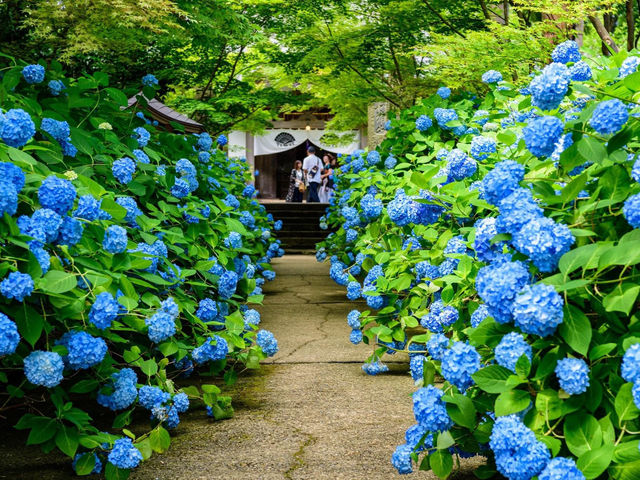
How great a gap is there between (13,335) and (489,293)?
4.00 ft

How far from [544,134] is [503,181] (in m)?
0.18

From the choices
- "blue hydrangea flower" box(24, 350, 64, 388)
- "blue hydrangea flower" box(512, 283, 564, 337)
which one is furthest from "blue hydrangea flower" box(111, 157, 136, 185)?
Result: "blue hydrangea flower" box(512, 283, 564, 337)

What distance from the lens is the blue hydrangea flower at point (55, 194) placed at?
6.48 ft

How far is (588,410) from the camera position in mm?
1464

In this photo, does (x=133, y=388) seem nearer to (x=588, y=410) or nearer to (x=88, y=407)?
(x=88, y=407)

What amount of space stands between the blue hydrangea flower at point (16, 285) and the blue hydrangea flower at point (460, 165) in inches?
65.5

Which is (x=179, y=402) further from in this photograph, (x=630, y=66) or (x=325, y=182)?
(x=325, y=182)

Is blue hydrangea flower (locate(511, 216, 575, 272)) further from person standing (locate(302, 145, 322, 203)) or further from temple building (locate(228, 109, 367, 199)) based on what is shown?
temple building (locate(228, 109, 367, 199))

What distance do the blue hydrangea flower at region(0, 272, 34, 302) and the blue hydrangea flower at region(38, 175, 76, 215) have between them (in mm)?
303

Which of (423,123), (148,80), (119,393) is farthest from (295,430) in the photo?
(423,123)

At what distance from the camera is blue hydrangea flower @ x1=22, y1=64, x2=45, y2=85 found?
3.15m

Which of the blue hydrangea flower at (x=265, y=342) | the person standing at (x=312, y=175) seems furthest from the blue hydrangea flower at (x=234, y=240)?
the person standing at (x=312, y=175)

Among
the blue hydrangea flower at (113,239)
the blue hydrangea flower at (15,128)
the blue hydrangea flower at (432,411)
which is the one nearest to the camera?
the blue hydrangea flower at (432,411)

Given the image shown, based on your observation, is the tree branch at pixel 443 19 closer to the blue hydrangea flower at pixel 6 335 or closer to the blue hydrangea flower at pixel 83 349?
the blue hydrangea flower at pixel 83 349
